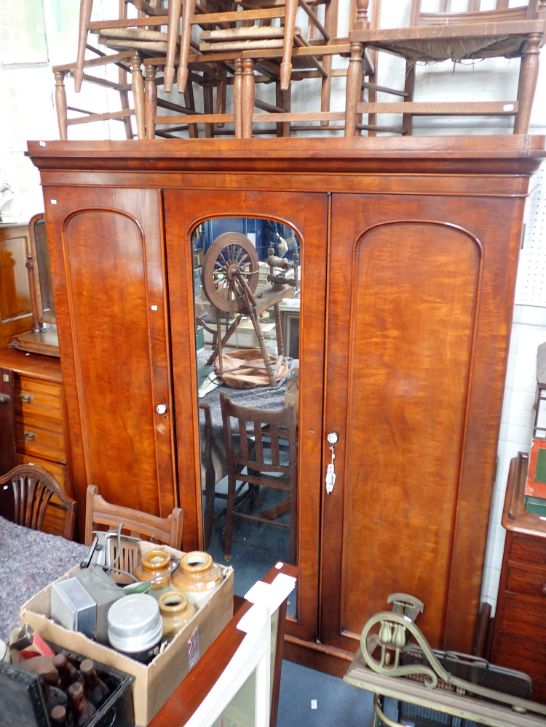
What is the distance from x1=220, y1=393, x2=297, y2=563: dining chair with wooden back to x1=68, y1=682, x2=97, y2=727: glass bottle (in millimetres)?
1019

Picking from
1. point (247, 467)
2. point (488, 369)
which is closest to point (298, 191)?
point (488, 369)

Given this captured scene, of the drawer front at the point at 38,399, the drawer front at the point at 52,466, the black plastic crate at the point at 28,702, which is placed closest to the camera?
the black plastic crate at the point at 28,702

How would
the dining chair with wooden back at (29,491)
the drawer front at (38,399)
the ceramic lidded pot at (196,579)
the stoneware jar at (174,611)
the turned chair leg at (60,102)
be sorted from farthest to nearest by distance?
the drawer front at (38,399) < the turned chair leg at (60,102) < the dining chair with wooden back at (29,491) < the ceramic lidded pot at (196,579) < the stoneware jar at (174,611)

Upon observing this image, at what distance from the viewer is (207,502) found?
203 centimetres

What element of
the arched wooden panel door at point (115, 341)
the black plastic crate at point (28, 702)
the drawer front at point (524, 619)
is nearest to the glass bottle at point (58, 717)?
the black plastic crate at point (28, 702)

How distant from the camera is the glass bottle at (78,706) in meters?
0.91

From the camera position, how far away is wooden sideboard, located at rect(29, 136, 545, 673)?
1.47 m

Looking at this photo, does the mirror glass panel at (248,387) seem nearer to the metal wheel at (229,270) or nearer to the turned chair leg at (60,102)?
the metal wheel at (229,270)

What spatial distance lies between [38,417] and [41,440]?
0.11 meters

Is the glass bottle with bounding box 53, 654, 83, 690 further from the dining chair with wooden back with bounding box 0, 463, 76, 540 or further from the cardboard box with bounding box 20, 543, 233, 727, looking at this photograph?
the dining chair with wooden back with bounding box 0, 463, 76, 540

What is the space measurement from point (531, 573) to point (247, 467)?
911 mm

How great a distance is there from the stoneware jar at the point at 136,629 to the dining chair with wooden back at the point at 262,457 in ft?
2.80

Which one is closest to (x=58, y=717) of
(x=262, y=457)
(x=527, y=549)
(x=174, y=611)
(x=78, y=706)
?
(x=78, y=706)

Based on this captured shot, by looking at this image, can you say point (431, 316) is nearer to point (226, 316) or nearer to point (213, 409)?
point (226, 316)
